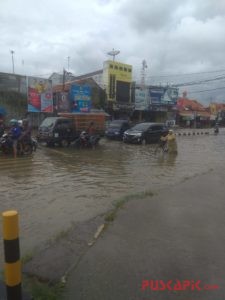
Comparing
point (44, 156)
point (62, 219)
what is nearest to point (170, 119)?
point (44, 156)

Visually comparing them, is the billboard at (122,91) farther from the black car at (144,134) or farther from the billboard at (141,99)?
the black car at (144,134)

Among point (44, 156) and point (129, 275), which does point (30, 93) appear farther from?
point (129, 275)

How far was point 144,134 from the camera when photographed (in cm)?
2764

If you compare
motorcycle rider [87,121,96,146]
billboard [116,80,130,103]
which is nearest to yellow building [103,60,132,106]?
billboard [116,80,130,103]

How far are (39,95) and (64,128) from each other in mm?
13511

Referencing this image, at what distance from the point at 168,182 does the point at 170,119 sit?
4489 cm

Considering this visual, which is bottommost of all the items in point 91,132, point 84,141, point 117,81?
point 84,141

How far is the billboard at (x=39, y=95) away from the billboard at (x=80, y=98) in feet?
7.03

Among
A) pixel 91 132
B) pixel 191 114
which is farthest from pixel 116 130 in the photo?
pixel 191 114

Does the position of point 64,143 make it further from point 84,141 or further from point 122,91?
point 122,91

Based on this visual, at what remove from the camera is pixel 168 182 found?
11188 mm

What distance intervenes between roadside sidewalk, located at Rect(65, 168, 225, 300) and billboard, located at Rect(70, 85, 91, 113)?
3035 cm

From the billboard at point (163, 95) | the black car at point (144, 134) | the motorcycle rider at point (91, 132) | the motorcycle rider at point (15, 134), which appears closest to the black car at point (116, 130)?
the black car at point (144, 134)

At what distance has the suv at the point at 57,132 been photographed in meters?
22.4
